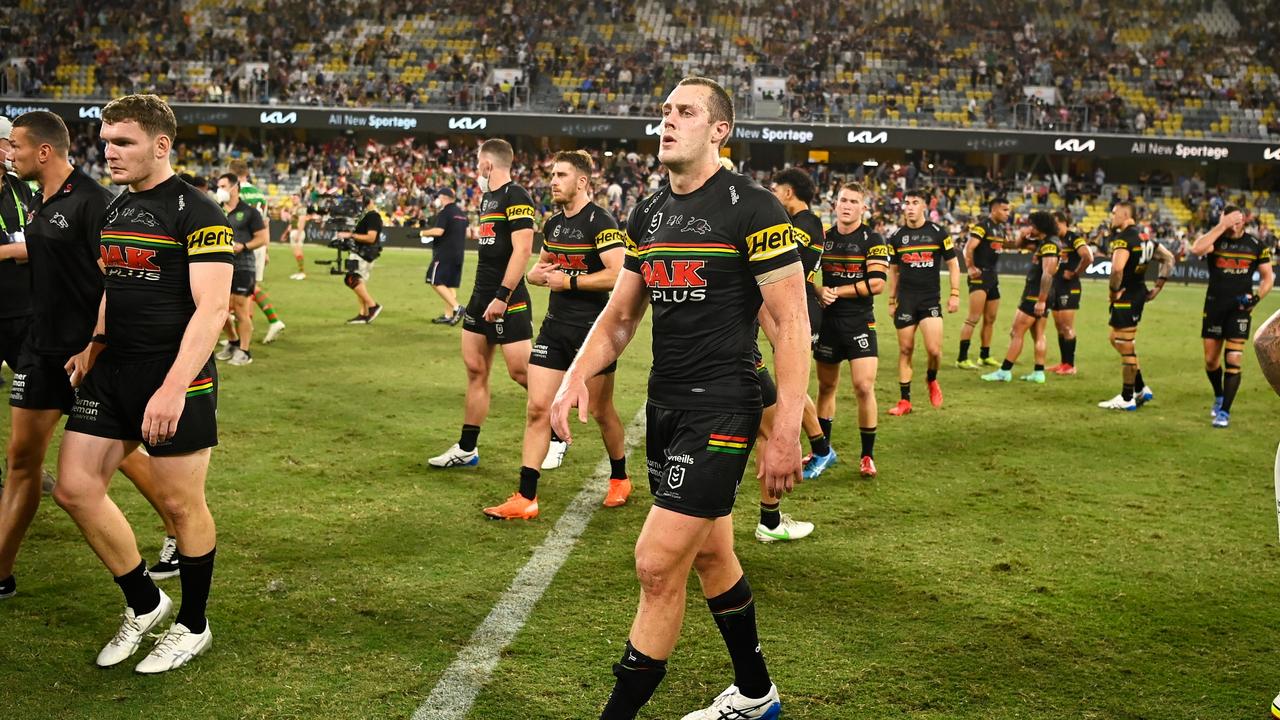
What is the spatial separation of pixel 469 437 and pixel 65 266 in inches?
150

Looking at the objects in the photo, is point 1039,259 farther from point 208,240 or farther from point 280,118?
point 280,118

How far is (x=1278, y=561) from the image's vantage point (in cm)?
662

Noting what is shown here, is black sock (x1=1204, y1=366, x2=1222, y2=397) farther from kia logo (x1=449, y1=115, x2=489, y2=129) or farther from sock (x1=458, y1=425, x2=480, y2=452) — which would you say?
kia logo (x1=449, y1=115, x2=489, y2=129)

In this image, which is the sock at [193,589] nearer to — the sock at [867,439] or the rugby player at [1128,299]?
the sock at [867,439]

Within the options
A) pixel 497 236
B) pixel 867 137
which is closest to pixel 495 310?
pixel 497 236

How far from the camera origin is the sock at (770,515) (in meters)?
6.78

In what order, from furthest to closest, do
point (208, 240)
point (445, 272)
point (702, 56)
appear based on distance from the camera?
1. point (702, 56)
2. point (445, 272)
3. point (208, 240)

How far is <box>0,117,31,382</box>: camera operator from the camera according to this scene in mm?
6375

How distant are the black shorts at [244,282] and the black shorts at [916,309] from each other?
749 cm

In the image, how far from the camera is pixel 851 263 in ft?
30.0

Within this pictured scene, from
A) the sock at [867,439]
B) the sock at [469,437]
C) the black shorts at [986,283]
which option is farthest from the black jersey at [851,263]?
the black shorts at [986,283]

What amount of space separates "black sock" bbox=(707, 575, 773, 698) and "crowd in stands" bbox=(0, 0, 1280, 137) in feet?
125

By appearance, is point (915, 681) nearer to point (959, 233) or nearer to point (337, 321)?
point (337, 321)

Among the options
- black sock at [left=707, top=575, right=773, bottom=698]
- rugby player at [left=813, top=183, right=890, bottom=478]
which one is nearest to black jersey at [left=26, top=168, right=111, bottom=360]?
black sock at [left=707, top=575, right=773, bottom=698]
